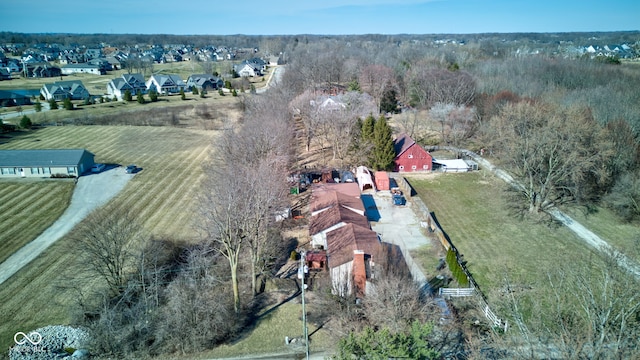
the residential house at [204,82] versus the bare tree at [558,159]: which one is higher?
the residential house at [204,82]

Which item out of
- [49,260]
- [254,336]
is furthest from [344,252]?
[49,260]

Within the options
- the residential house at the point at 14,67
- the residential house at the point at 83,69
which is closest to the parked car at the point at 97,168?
the residential house at the point at 83,69

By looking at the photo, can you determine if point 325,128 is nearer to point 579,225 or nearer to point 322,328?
point 579,225

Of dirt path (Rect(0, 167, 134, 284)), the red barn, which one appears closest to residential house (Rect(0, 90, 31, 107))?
dirt path (Rect(0, 167, 134, 284))

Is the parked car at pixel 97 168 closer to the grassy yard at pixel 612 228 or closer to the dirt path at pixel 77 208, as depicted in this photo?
the dirt path at pixel 77 208

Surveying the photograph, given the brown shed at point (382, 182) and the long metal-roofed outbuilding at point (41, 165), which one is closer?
the brown shed at point (382, 182)

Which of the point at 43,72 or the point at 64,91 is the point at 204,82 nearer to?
the point at 64,91

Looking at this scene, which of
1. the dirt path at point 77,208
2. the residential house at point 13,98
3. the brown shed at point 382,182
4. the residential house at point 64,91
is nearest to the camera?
the dirt path at point 77,208
